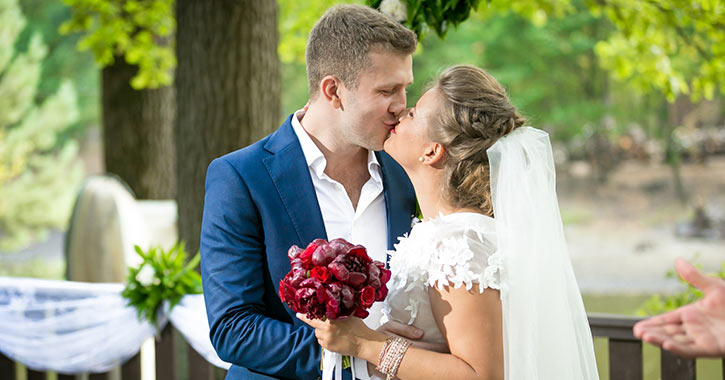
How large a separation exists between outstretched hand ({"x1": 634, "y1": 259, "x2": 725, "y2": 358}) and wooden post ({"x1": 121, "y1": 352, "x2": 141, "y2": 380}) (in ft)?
11.2

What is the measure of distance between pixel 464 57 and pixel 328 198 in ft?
61.0

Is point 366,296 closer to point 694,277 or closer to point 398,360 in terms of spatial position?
point 398,360

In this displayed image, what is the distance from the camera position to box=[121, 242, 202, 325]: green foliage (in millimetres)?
3975

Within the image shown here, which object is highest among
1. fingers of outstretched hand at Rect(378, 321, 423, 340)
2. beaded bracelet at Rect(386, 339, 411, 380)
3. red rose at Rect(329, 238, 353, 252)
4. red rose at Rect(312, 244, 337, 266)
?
red rose at Rect(329, 238, 353, 252)

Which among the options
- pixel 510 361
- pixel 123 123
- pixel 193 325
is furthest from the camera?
pixel 123 123

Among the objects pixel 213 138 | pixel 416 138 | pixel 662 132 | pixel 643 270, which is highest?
pixel 416 138

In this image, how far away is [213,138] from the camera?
4996mm

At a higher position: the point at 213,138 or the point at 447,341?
the point at 213,138

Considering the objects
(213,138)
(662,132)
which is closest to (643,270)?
(662,132)

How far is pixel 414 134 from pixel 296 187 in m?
0.47

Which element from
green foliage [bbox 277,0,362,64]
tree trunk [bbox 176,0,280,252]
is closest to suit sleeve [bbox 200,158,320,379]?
tree trunk [bbox 176,0,280,252]

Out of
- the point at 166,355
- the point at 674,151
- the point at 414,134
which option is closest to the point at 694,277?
the point at 414,134

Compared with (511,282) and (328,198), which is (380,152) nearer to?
(328,198)

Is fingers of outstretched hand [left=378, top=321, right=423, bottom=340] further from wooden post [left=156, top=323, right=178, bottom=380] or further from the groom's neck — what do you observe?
wooden post [left=156, top=323, right=178, bottom=380]
